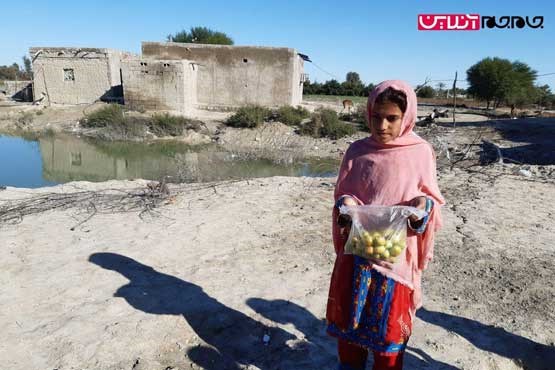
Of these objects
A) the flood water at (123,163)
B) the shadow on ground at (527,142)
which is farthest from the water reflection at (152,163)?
the shadow on ground at (527,142)

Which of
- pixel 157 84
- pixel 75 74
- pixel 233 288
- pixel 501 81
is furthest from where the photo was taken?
pixel 501 81

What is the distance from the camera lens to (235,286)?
308 cm

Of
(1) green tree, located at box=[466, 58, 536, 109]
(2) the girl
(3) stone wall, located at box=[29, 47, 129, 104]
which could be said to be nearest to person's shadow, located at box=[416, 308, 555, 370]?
(2) the girl

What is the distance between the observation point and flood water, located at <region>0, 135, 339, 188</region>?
8.80 metres

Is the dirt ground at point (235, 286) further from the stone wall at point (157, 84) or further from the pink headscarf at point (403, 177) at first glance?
the stone wall at point (157, 84)

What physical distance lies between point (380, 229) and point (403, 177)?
247 mm

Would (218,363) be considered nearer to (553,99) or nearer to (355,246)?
(355,246)

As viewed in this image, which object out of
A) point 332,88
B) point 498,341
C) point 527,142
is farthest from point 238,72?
point 332,88

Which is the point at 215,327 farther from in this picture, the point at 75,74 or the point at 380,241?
the point at 75,74

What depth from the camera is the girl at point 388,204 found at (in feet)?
5.26

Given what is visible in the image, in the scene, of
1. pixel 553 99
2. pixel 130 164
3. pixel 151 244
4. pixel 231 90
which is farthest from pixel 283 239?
pixel 553 99

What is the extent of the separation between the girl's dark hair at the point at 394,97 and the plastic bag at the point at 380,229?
41cm

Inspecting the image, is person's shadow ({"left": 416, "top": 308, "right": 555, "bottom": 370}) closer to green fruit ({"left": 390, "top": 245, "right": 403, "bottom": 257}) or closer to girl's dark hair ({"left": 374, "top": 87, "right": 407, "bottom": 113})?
green fruit ({"left": 390, "top": 245, "right": 403, "bottom": 257})

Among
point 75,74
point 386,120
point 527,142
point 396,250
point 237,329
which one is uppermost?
point 75,74
